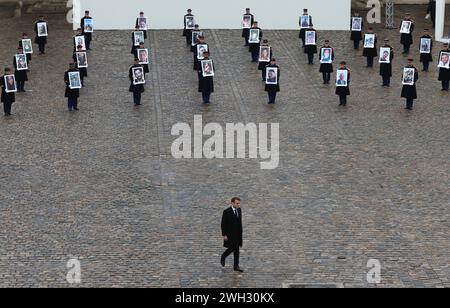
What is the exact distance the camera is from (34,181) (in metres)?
26.1

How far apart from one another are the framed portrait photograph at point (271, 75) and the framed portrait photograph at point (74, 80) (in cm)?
492

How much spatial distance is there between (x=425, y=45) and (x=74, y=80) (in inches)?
418

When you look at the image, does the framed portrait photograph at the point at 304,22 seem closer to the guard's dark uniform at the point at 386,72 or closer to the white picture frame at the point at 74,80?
the guard's dark uniform at the point at 386,72

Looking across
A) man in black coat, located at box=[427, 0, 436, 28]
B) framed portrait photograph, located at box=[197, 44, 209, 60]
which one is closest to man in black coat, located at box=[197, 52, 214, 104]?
framed portrait photograph, located at box=[197, 44, 209, 60]

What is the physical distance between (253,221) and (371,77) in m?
14.5

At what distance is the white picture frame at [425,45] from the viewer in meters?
37.3

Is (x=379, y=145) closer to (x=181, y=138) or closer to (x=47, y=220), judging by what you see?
(x=181, y=138)

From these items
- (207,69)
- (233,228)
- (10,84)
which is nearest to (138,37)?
(207,69)

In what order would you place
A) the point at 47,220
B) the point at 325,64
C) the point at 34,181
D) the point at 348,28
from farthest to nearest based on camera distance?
the point at 348,28 → the point at 325,64 → the point at 34,181 → the point at 47,220

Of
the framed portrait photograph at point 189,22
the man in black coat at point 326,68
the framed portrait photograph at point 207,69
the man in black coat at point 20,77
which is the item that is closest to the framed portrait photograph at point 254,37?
the framed portrait photograph at point 189,22

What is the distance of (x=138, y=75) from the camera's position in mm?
34062

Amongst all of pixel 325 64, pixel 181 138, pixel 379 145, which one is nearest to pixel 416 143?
pixel 379 145

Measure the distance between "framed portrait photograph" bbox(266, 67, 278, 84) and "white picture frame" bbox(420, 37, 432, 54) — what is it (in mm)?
5748

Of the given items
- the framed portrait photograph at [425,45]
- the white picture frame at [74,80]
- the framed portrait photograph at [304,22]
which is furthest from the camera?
the framed portrait photograph at [304,22]
